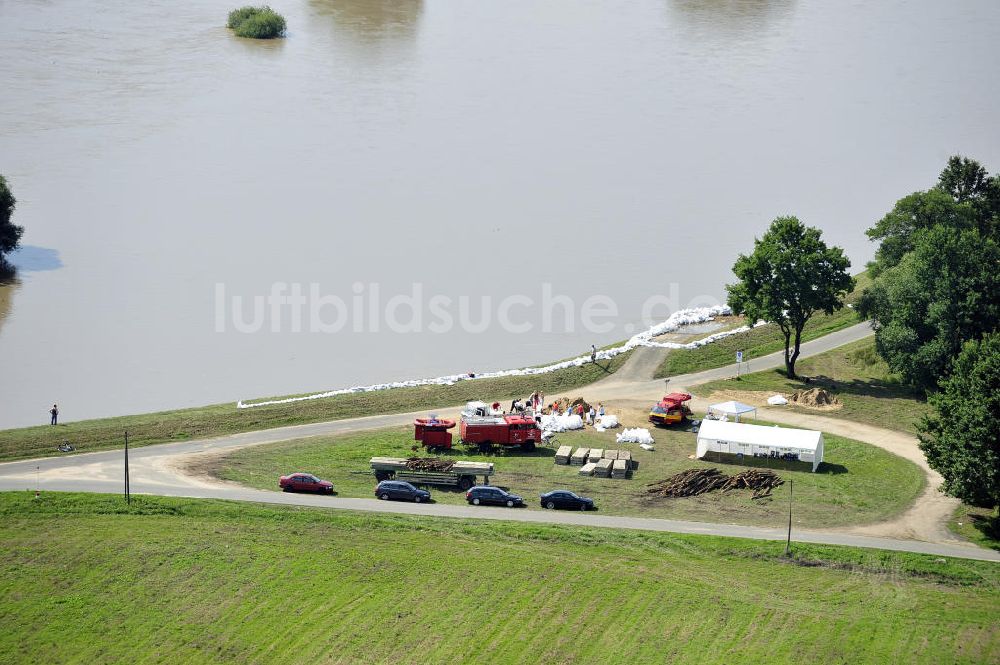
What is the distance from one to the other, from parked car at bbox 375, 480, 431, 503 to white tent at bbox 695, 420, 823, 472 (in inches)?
568

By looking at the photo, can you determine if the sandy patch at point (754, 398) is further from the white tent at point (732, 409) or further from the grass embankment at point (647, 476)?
the grass embankment at point (647, 476)

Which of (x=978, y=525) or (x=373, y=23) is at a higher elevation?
(x=373, y=23)

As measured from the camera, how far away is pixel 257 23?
130 meters

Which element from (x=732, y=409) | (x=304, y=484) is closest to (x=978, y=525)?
(x=732, y=409)

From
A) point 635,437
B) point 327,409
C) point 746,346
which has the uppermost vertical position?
point 746,346

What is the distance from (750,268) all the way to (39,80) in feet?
260

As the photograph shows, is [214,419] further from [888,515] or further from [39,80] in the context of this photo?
[39,80]

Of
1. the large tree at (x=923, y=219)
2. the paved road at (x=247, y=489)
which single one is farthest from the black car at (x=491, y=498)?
the large tree at (x=923, y=219)

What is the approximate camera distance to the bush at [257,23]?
13012 centimetres

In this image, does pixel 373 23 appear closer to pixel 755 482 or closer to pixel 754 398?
pixel 754 398

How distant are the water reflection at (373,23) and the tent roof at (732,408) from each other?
8035 cm

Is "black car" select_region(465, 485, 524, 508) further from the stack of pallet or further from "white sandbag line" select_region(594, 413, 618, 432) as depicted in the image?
"white sandbag line" select_region(594, 413, 618, 432)

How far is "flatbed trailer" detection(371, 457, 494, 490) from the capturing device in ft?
170

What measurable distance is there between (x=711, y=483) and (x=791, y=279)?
59.3 ft
